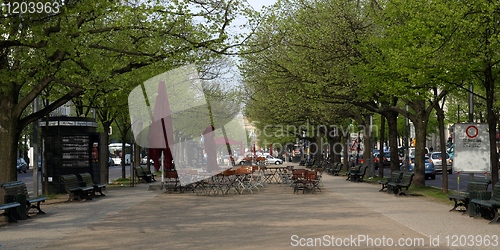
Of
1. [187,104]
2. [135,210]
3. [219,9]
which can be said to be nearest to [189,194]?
[135,210]

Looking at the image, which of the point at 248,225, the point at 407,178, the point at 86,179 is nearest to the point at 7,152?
the point at 86,179

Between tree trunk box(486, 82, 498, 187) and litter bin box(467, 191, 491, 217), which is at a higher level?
tree trunk box(486, 82, 498, 187)

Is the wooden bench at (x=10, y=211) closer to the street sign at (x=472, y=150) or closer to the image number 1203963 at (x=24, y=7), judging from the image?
the image number 1203963 at (x=24, y=7)

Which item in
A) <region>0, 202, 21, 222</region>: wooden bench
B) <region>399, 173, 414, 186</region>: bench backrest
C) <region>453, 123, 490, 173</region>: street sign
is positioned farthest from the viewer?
<region>399, 173, 414, 186</region>: bench backrest

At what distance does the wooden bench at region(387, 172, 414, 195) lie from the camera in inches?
1087

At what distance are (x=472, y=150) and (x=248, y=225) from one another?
1043cm

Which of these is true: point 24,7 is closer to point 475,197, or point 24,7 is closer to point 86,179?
point 475,197

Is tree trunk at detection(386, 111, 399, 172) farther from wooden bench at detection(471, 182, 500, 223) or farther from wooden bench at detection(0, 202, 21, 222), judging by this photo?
wooden bench at detection(0, 202, 21, 222)

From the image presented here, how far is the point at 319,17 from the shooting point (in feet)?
107

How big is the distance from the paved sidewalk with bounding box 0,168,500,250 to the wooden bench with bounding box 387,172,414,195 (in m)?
1.17

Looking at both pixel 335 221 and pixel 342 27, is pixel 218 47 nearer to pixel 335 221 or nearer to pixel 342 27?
pixel 335 221
